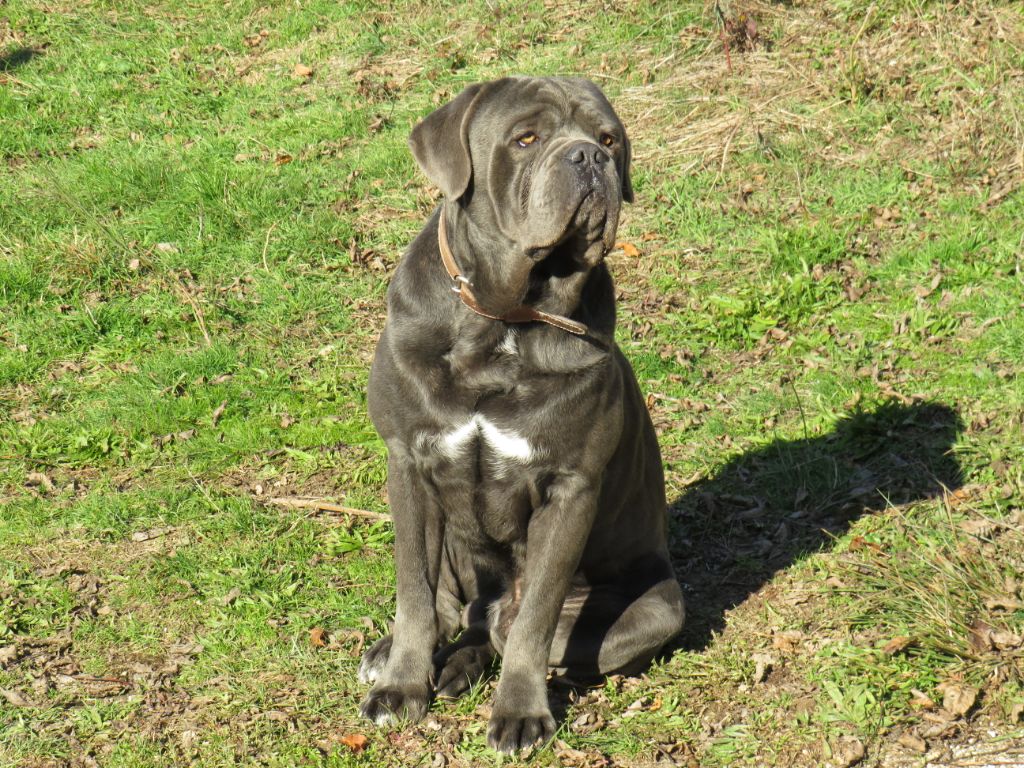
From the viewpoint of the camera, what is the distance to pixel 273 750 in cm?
365

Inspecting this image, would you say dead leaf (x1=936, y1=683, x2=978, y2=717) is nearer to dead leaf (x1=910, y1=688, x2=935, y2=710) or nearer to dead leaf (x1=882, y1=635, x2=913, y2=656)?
dead leaf (x1=910, y1=688, x2=935, y2=710)

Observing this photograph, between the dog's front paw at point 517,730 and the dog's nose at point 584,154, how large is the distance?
66.4 inches

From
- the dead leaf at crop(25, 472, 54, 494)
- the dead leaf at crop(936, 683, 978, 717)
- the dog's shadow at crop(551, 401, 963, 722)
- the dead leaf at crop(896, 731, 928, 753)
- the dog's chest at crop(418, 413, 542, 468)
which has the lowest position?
the dog's shadow at crop(551, 401, 963, 722)

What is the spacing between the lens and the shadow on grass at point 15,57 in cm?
912

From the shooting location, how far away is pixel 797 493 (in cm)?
517

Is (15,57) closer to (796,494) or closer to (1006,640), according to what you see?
(796,494)

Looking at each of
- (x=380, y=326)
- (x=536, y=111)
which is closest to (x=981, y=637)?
(x=536, y=111)

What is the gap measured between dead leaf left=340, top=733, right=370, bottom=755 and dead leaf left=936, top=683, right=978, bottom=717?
1.77 metres

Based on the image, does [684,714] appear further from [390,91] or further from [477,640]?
[390,91]

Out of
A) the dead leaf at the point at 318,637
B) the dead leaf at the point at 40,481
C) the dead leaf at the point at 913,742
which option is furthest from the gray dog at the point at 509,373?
the dead leaf at the point at 40,481

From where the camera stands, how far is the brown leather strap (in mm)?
3596

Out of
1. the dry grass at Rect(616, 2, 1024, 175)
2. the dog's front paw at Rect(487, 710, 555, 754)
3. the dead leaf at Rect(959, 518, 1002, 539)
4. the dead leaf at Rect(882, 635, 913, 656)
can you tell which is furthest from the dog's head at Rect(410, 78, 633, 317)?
the dry grass at Rect(616, 2, 1024, 175)

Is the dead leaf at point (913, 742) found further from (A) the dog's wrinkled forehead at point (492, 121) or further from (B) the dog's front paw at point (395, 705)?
(A) the dog's wrinkled forehead at point (492, 121)

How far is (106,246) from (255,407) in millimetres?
1727
